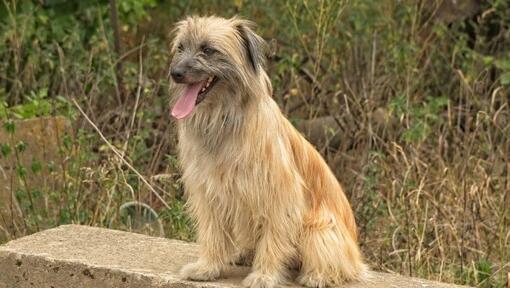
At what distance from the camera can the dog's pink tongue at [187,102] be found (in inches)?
206

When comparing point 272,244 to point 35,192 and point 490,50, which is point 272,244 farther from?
point 490,50

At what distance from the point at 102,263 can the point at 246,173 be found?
3.72 ft

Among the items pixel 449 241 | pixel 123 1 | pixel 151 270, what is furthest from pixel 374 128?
pixel 151 270

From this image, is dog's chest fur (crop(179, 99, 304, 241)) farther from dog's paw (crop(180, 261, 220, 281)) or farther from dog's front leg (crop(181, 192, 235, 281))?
dog's paw (crop(180, 261, 220, 281))

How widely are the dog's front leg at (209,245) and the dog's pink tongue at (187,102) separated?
1.78 feet

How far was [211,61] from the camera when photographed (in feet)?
17.1

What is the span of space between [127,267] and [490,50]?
5768 millimetres

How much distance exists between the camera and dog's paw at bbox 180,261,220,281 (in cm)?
566

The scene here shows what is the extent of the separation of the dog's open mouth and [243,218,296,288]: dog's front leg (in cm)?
72

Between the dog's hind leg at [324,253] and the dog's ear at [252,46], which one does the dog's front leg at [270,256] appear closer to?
the dog's hind leg at [324,253]

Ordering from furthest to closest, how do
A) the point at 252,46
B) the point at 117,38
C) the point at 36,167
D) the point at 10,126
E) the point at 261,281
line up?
the point at 117,38 → the point at 36,167 → the point at 10,126 → the point at 261,281 → the point at 252,46

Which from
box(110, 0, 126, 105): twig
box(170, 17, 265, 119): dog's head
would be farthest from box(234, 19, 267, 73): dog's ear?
box(110, 0, 126, 105): twig

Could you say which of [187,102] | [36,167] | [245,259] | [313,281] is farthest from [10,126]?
[313,281]

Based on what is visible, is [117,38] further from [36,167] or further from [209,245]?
[209,245]
